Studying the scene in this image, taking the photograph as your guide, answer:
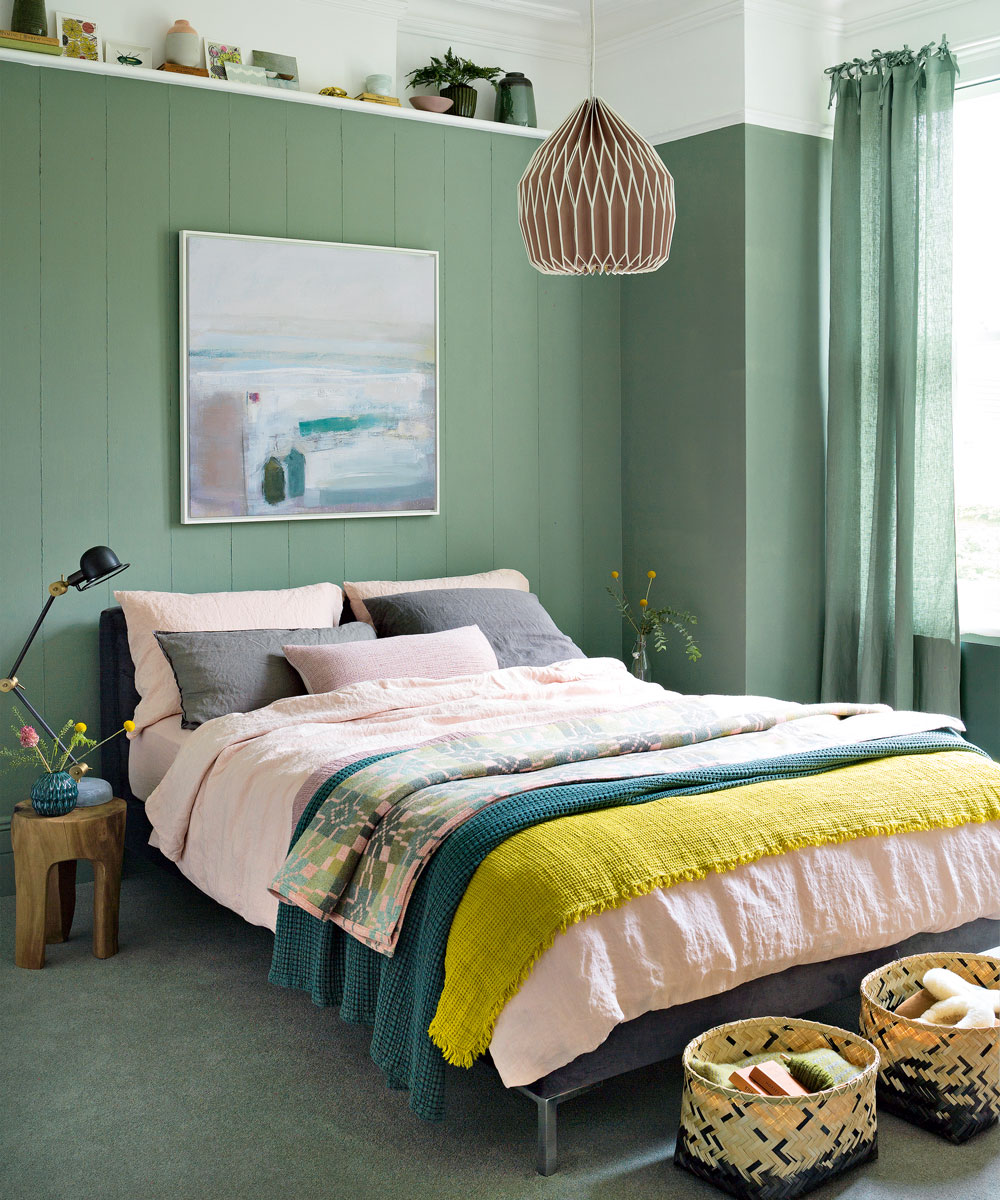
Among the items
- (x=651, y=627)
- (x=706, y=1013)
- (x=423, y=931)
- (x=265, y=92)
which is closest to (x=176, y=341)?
(x=265, y=92)

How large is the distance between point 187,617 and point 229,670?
12.8 inches

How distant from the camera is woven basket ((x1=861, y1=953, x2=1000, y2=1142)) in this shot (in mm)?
2373

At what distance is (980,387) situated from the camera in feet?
14.5

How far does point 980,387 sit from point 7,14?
357 cm

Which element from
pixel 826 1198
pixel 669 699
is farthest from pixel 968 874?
pixel 669 699

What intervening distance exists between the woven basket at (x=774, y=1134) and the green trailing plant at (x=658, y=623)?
2.51 meters

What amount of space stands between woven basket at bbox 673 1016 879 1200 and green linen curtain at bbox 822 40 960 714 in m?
2.36

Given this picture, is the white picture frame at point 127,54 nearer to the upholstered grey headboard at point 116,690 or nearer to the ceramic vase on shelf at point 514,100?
the ceramic vase on shelf at point 514,100

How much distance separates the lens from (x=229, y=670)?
3.69 meters

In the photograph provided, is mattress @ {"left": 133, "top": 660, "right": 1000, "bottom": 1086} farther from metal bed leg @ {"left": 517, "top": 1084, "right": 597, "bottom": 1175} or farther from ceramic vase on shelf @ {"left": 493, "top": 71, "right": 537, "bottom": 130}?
ceramic vase on shelf @ {"left": 493, "top": 71, "right": 537, "bottom": 130}

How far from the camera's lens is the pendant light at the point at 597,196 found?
2.91m

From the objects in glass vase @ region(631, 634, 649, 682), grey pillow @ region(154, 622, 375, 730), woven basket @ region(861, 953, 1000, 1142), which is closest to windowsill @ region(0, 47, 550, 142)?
grey pillow @ region(154, 622, 375, 730)

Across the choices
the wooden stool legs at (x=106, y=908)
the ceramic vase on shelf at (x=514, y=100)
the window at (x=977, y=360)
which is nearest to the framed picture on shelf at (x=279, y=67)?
the ceramic vase on shelf at (x=514, y=100)

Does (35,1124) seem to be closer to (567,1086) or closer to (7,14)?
(567,1086)
